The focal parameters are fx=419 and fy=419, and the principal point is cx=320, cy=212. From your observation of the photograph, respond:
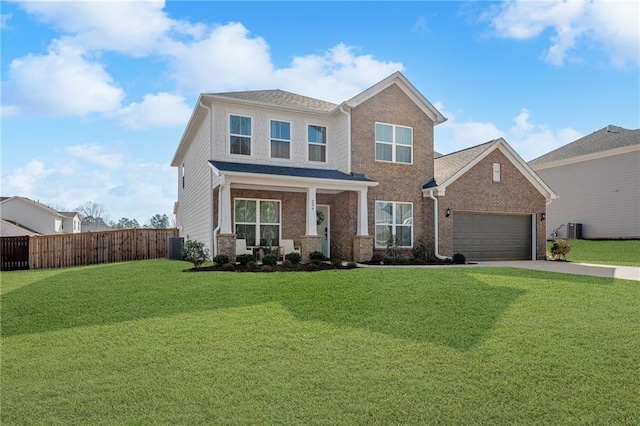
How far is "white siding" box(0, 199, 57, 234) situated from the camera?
135ft

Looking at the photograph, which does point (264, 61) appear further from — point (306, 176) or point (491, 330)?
point (491, 330)

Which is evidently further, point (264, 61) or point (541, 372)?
point (264, 61)

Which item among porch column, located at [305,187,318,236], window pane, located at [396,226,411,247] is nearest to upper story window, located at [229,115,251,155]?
porch column, located at [305,187,318,236]

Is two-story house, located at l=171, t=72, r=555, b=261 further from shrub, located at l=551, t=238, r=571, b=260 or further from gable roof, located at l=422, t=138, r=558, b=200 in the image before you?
shrub, located at l=551, t=238, r=571, b=260

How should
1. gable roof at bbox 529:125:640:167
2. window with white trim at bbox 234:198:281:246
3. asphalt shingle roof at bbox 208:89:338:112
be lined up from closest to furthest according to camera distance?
window with white trim at bbox 234:198:281:246
asphalt shingle roof at bbox 208:89:338:112
gable roof at bbox 529:125:640:167

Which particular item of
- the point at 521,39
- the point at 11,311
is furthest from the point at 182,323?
the point at 521,39

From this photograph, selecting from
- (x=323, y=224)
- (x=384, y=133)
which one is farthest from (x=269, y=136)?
(x=384, y=133)

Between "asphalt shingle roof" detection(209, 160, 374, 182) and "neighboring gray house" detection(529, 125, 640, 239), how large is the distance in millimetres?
15525

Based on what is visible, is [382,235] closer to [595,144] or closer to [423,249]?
[423,249]

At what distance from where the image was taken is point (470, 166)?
57.5 ft

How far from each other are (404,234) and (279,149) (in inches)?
241

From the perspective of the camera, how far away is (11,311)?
725 cm

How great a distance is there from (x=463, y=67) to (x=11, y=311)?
1539 cm

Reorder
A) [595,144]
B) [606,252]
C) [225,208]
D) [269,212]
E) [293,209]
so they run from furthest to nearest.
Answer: [595,144], [606,252], [293,209], [269,212], [225,208]
